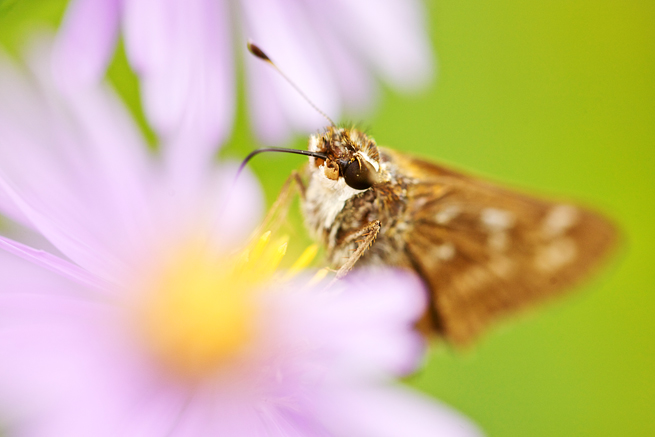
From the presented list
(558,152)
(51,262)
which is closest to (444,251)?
(51,262)

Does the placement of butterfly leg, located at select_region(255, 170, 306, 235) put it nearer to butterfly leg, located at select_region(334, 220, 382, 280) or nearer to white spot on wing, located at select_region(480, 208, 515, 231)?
butterfly leg, located at select_region(334, 220, 382, 280)

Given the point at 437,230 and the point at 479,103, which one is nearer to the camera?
the point at 437,230

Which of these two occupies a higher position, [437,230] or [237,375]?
[437,230]

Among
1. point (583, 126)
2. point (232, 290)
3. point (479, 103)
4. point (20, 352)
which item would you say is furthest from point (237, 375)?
point (583, 126)

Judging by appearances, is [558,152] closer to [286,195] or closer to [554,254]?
[554,254]

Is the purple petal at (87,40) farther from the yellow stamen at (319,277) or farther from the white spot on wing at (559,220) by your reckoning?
the white spot on wing at (559,220)

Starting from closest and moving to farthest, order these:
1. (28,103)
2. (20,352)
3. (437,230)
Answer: (20,352) < (28,103) < (437,230)

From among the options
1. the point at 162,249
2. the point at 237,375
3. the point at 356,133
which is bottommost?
the point at 237,375

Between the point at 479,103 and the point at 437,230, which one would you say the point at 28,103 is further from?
the point at 479,103
